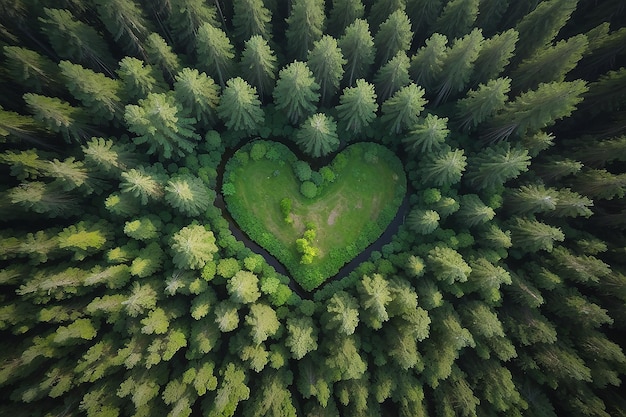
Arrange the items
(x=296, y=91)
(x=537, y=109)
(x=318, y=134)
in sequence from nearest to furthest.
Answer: (x=537, y=109), (x=296, y=91), (x=318, y=134)

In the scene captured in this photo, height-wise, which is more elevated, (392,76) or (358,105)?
(392,76)

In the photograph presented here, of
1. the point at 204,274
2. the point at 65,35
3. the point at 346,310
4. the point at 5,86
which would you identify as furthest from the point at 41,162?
the point at 346,310

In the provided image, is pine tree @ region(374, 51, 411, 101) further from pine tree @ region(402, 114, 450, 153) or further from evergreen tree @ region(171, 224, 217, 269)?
evergreen tree @ region(171, 224, 217, 269)

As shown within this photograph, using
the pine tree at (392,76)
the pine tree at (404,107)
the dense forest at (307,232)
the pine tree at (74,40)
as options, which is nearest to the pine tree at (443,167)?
the dense forest at (307,232)

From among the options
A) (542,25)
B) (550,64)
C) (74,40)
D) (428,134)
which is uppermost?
(542,25)

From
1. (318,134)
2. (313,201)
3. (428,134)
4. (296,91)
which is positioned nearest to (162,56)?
(296,91)

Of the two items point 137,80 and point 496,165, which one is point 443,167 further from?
point 137,80
